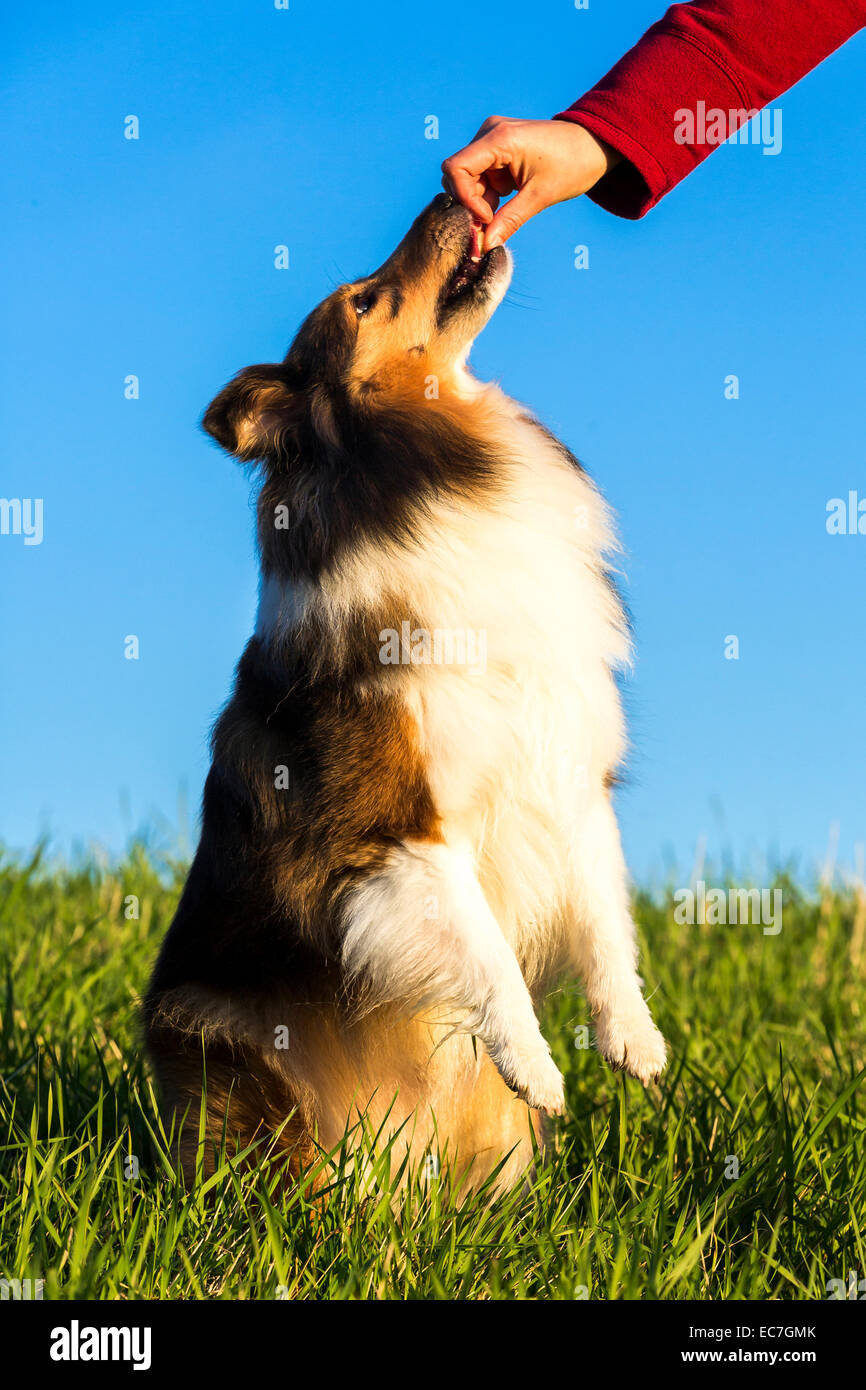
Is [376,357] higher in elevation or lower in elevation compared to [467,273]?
lower

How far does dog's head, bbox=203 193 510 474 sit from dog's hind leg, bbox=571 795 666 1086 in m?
1.42

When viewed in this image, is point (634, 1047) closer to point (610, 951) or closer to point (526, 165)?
point (610, 951)

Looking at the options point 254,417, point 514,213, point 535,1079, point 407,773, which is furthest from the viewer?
point 254,417

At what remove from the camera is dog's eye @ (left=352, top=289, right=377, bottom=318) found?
3.83 m

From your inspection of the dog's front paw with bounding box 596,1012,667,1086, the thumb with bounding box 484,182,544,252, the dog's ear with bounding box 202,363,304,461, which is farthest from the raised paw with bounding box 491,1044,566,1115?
the thumb with bounding box 484,182,544,252

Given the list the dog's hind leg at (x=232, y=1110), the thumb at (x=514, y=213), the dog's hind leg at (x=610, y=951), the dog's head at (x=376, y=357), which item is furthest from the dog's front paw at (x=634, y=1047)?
the thumb at (x=514, y=213)

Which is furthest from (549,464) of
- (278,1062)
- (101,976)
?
(101,976)

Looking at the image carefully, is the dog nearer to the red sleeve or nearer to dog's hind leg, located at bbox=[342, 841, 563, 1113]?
dog's hind leg, located at bbox=[342, 841, 563, 1113]

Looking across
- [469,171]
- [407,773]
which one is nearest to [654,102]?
[469,171]

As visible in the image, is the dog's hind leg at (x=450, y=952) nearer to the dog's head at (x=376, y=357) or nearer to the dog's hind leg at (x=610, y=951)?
the dog's hind leg at (x=610, y=951)

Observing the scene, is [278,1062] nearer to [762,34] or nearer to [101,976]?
[101,976]

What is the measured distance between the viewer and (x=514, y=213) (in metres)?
3.31

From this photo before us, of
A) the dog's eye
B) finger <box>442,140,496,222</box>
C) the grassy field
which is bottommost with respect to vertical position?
the grassy field

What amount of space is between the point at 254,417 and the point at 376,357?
454 millimetres
